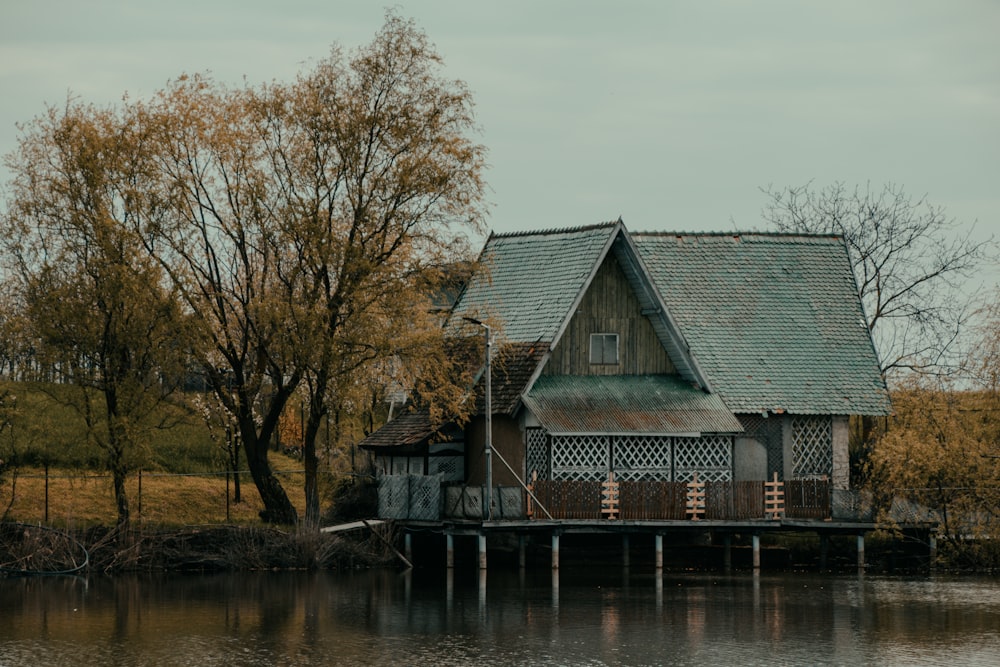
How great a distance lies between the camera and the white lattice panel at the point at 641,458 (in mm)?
50219

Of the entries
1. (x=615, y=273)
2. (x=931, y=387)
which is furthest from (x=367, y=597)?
(x=931, y=387)

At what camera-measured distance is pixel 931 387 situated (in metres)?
50.3

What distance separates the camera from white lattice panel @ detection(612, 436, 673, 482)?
5022 cm

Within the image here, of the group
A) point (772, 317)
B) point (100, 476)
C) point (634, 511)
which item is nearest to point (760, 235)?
point (772, 317)

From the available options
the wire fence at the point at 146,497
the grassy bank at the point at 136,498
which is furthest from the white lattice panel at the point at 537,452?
the grassy bank at the point at 136,498

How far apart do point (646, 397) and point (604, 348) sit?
7.52 ft

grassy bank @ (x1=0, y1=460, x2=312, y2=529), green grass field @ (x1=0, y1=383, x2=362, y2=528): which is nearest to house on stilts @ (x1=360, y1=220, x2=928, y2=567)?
grassy bank @ (x1=0, y1=460, x2=312, y2=529)

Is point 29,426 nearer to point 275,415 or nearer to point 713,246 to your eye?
point 275,415

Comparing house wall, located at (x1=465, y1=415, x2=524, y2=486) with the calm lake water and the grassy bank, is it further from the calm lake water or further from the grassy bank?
the grassy bank

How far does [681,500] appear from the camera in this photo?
49.1 meters

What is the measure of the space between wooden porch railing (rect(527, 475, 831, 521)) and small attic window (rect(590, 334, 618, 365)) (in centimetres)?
487

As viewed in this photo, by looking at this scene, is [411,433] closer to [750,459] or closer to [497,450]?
[497,450]

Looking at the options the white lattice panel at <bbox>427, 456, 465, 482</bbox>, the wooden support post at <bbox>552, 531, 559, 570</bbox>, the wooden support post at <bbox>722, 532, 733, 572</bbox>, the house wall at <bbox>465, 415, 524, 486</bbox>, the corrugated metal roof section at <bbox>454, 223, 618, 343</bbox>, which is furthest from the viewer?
the white lattice panel at <bbox>427, 456, 465, 482</bbox>

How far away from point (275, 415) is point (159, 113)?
999cm
